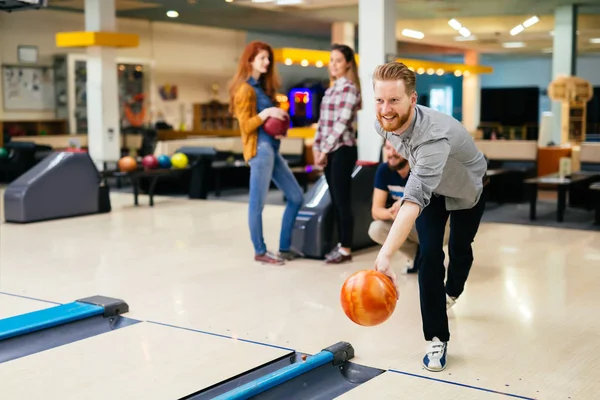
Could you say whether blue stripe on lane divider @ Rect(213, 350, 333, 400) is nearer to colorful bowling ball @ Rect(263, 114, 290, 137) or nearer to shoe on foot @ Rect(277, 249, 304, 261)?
colorful bowling ball @ Rect(263, 114, 290, 137)

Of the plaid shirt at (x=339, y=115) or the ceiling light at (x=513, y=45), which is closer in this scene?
the plaid shirt at (x=339, y=115)

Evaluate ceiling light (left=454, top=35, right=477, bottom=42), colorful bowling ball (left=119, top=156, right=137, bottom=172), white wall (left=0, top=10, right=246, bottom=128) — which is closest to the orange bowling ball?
colorful bowling ball (left=119, top=156, right=137, bottom=172)

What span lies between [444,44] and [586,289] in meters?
15.0

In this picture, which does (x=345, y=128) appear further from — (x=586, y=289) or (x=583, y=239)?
(x=583, y=239)

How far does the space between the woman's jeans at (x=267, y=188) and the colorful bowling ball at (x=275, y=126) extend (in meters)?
0.09

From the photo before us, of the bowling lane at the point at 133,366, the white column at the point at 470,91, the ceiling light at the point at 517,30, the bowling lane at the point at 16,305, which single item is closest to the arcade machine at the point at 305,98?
the white column at the point at 470,91

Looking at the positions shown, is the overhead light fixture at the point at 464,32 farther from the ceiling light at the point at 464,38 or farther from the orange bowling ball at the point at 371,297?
the orange bowling ball at the point at 371,297

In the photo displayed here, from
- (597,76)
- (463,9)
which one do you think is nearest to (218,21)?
(463,9)

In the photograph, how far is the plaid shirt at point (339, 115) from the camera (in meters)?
5.24

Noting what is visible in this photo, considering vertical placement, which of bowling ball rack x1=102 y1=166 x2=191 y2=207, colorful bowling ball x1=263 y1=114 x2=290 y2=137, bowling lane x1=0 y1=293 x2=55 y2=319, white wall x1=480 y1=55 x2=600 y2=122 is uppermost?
white wall x1=480 y1=55 x2=600 y2=122

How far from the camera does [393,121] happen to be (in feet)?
9.45

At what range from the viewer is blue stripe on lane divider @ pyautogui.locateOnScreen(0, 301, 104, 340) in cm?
365

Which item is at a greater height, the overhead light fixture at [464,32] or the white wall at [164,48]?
the overhead light fixture at [464,32]

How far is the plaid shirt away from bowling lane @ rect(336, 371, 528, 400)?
240 cm
